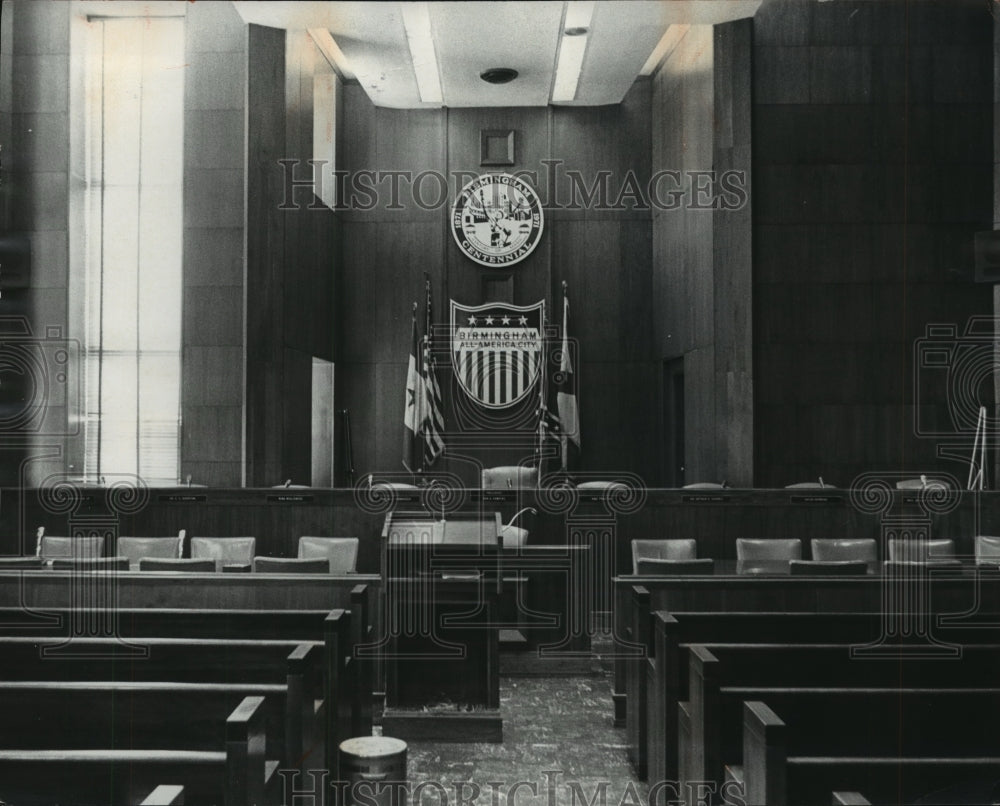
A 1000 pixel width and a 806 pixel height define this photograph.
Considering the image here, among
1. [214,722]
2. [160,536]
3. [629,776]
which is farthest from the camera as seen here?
[160,536]

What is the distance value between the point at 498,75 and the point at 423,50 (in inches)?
35.8

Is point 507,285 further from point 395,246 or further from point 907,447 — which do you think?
point 907,447

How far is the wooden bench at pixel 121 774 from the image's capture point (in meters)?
2.38

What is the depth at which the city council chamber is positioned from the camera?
3.45 meters

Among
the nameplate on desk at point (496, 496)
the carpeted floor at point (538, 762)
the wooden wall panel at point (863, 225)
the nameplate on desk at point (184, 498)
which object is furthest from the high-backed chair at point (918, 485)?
the nameplate on desk at point (184, 498)

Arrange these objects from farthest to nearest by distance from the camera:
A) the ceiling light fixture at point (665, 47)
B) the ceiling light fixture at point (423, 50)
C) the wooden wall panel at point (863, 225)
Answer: the ceiling light fixture at point (665, 47) → the wooden wall panel at point (863, 225) → the ceiling light fixture at point (423, 50)

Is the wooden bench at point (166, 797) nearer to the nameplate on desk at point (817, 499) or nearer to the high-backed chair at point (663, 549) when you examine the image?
the high-backed chair at point (663, 549)

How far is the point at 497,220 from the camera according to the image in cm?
1041

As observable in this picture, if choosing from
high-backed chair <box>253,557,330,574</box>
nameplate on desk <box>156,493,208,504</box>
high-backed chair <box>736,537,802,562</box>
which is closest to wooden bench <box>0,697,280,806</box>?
high-backed chair <box>253,557,330,574</box>

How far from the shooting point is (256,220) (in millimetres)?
8422

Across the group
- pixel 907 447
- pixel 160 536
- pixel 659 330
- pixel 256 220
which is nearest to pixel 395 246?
pixel 256 220

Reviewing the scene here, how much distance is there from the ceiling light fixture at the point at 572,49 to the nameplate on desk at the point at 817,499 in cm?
399

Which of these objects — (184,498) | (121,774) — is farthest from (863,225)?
(121,774)

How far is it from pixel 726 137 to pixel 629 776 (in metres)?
5.97
